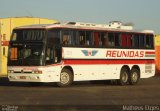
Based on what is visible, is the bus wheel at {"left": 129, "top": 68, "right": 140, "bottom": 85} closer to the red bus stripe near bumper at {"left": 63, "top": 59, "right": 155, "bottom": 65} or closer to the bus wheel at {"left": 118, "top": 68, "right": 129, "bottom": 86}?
the bus wheel at {"left": 118, "top": 68, "right": 129, "bottom": 86}

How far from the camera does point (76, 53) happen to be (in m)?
28.8

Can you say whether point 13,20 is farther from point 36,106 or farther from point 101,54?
point 36,106

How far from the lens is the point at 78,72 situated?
29359 millimetres

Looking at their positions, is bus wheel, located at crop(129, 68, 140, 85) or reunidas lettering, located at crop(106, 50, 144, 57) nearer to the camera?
reunidas lettering, located at crop(106, 50, 144, 57)

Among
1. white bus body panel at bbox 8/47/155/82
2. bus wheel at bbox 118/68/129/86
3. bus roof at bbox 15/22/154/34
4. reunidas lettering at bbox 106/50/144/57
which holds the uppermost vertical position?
bus roof at bbox 15/22/154/34

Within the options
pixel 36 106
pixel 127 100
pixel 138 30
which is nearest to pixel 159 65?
pixel 138 30

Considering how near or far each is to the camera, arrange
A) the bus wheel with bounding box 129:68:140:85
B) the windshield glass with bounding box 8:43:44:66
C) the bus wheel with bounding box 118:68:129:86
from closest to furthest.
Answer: the windshield glass with bounding box 8:43:44:66 → the bus wheel with bounding box 118:68:129:86 → the bus wheel with bounding box 129:68:140:85

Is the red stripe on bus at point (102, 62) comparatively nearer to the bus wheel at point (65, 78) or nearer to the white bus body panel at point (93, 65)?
the white bus body panel at point (93, 65)

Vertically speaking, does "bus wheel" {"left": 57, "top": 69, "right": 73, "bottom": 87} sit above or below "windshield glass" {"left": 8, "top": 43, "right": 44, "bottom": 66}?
below

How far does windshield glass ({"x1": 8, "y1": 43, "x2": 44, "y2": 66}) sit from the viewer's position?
90.1ft

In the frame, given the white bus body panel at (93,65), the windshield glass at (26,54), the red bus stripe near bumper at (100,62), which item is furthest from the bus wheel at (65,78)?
the windshield glass at (26,54)

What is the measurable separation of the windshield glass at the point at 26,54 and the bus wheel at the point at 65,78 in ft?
5.23

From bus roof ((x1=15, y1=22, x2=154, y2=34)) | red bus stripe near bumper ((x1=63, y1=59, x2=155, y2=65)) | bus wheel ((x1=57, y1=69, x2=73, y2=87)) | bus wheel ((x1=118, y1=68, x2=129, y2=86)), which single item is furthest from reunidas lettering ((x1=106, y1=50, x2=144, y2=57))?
bus wheel ((x1=57, y1=69, x2=73, y2=87))

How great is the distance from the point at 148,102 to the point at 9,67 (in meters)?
10.2
